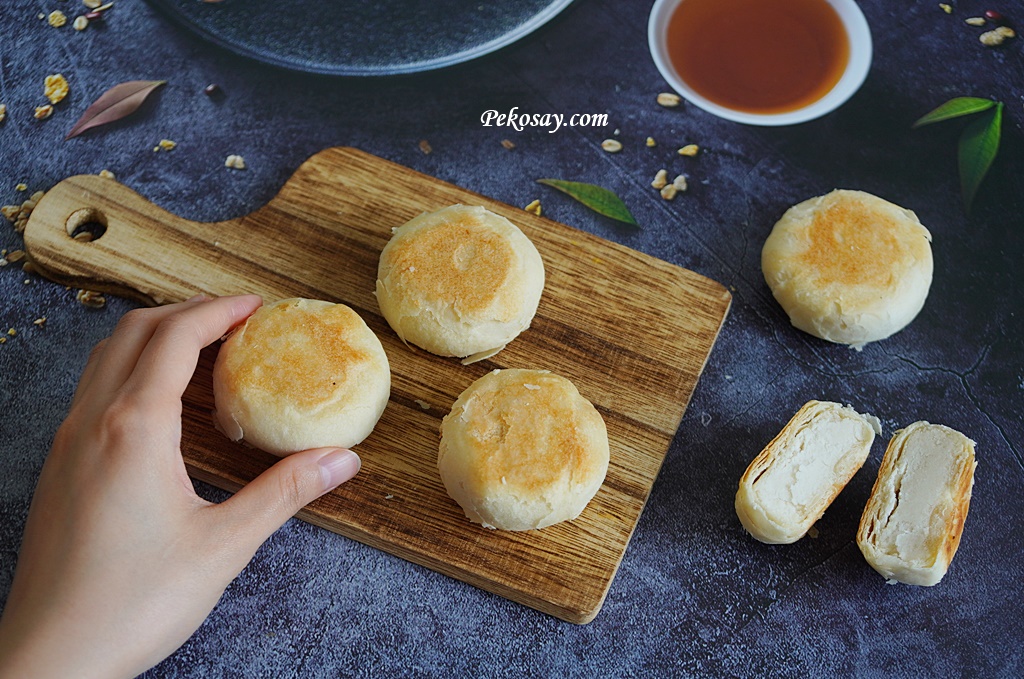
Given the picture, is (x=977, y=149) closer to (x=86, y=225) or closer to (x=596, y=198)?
(x=596, y=198)

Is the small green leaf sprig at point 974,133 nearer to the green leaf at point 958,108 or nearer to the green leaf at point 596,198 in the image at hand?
the green leaf at point 958,108

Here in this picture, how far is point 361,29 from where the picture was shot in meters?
3.00

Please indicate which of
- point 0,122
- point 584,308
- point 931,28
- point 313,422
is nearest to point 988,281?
point 931,28

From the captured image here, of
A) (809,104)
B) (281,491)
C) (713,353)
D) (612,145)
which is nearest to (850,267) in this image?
(713,353)

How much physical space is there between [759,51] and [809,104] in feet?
0.83

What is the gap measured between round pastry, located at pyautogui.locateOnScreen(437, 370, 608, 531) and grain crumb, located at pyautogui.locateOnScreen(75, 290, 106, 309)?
1.15 m

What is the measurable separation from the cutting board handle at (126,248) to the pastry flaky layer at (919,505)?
184cm

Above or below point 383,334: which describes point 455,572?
below

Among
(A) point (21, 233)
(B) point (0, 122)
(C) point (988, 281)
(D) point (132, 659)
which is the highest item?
(B) point (0, 122)

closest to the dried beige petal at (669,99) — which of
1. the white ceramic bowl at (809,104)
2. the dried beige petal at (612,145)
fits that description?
the white ceramic bowl at (809,104)

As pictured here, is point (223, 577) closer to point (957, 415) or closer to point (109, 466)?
point (109, 466)

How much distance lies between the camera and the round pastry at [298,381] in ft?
7.00

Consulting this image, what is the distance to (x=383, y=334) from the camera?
245 centimetres

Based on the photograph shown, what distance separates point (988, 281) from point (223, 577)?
2.45 metres
